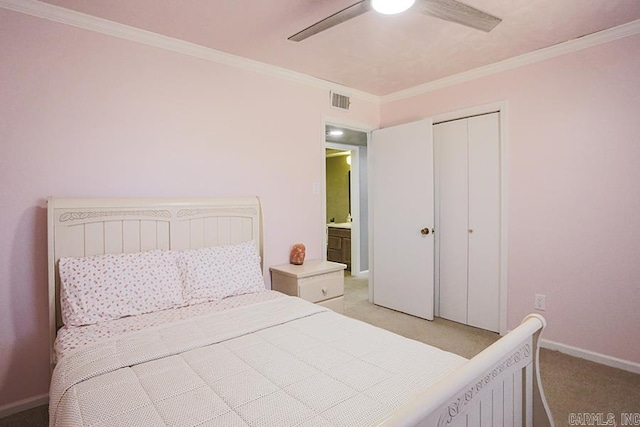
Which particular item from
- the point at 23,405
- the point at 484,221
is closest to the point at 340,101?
the point at 484,221

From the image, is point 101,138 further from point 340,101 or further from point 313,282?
point 340,101

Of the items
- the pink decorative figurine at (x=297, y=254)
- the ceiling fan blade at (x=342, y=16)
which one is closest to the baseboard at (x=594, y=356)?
the pink decorative figurine at (x=297, y=254)

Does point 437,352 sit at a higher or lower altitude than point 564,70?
lower

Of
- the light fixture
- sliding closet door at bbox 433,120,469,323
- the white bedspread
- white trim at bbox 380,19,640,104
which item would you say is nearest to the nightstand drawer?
the white bedspread

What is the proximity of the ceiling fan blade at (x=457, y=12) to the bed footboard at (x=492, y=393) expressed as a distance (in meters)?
1.42

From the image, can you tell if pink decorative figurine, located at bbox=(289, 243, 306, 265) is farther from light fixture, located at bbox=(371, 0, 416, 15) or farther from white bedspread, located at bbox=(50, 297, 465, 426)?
light fixture, located at bbox=(371, 0, 416, 15)

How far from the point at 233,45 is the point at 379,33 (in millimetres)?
1087

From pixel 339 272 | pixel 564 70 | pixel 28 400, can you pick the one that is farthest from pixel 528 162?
pixel 28 400

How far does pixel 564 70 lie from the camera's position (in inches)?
106

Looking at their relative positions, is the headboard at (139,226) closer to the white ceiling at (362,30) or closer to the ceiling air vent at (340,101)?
the white ceiling at (362,30)

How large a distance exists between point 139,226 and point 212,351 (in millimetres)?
1193

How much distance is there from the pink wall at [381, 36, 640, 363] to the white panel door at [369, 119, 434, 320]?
75 centimetres

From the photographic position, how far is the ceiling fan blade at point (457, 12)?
1.59 meters

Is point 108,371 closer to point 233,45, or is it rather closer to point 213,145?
point 213,145
